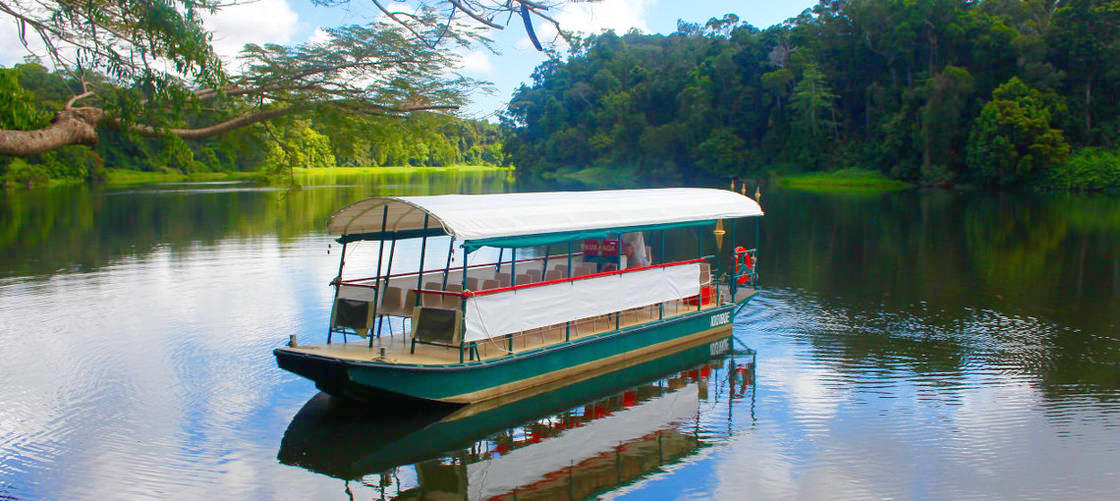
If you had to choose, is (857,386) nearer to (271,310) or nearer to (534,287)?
(534,287)

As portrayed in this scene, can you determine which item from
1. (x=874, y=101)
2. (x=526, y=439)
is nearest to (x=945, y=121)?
(x=874, y=101)

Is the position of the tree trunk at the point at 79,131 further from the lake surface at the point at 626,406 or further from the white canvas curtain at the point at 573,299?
the white canvas curtain at the point at 573,299

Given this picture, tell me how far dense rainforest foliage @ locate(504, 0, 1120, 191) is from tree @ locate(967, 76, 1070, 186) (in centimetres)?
10

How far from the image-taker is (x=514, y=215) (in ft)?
41.8

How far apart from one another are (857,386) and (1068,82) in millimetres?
61017

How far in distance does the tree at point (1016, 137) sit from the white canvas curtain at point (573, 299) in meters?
51.6

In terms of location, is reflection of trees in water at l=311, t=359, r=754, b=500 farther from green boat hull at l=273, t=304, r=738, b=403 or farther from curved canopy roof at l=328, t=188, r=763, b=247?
curved canopy roof at l=328, t=188, r=763, b=247

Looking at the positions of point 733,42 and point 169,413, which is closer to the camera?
point 169,413

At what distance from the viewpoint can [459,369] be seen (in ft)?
38.8

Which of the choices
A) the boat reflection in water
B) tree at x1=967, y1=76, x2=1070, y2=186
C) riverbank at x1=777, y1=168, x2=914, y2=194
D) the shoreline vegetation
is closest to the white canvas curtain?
the boat reflection in water

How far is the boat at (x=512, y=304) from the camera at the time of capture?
38.8ft

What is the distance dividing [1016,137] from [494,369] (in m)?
57.2

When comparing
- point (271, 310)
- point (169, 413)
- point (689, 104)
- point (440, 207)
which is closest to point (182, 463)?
point (169, 413)

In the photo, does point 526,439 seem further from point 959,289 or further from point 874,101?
point 874,101
